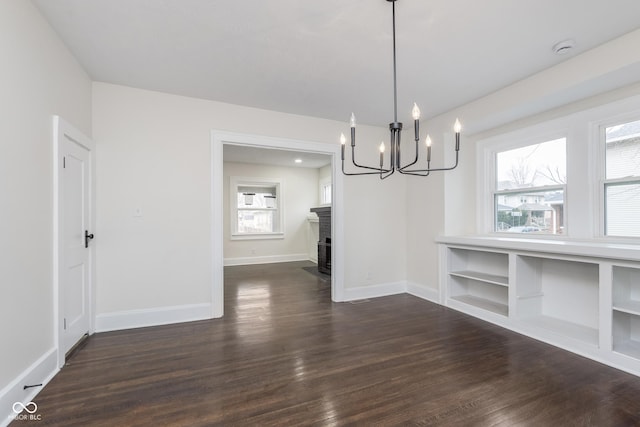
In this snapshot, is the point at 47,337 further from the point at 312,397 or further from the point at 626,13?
the point at 626,13

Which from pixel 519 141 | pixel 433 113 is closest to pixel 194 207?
pixel 433 113

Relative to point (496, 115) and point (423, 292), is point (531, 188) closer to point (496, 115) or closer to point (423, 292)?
point (496, 115)

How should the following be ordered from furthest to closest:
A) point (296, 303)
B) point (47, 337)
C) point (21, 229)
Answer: point (296, 303), point (47, 337), point (21, 229)

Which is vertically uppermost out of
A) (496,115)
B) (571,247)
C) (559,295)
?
(496,115)

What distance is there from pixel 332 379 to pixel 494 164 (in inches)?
136

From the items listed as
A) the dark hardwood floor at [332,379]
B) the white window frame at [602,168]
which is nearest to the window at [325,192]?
the dark hardwood floor at [332,379]

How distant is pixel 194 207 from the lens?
11.2 ft

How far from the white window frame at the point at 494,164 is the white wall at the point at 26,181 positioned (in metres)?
4.61

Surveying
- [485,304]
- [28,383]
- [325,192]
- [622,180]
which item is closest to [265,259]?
[325,192]

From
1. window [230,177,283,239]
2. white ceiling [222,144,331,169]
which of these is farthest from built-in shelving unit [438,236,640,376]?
window [230,177,283,239]

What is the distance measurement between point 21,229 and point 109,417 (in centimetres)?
130

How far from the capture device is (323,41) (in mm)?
2297

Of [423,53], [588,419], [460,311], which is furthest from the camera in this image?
[460,311]

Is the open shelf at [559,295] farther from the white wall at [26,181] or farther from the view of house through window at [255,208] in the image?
the view of house through window at [255,208]
